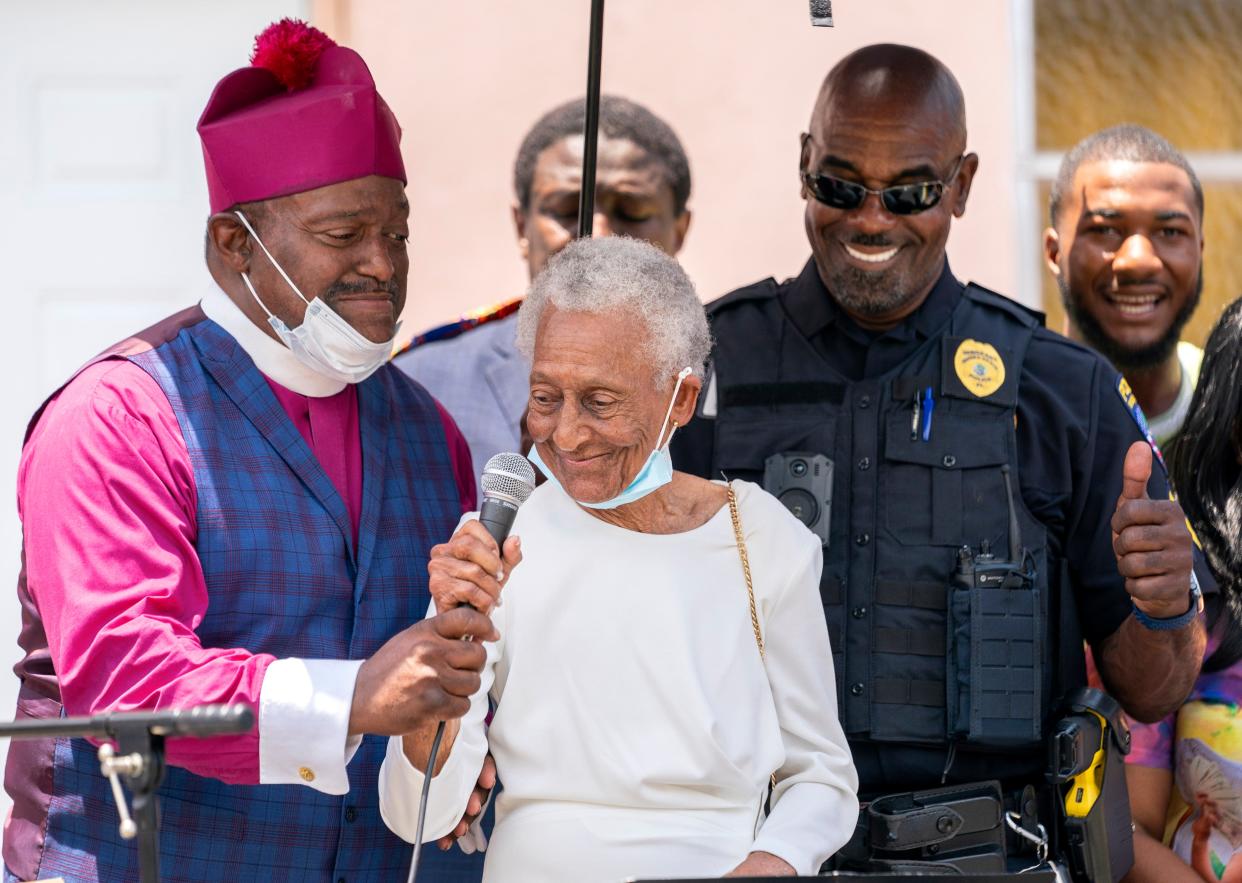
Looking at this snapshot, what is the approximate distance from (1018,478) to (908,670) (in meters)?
0.50

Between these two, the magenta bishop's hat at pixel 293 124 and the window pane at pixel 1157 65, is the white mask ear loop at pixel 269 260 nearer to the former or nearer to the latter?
the magenta bishop's hat at pixel 293 124

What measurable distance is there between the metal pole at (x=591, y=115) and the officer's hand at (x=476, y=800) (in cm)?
124

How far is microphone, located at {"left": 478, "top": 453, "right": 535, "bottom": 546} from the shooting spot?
2826 millimetres

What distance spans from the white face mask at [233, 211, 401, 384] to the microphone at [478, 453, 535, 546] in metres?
0.71

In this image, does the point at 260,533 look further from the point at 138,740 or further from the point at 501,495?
the point at 138,740

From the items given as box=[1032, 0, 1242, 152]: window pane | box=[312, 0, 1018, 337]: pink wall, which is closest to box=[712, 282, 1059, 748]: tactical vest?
box=[312, 0, 1018, 337]: pink wall

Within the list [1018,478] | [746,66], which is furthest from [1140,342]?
[746,66]

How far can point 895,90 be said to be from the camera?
4117 mm

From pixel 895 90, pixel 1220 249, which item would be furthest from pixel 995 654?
pixel 1220 249

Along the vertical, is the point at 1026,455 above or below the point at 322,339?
below

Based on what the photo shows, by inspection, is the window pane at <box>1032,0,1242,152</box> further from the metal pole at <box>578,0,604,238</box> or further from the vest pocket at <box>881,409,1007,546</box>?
the metal pole at <box>578,0,604,238</box>

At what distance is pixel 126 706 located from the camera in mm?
2973

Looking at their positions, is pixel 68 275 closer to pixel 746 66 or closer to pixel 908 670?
pixel 746 66

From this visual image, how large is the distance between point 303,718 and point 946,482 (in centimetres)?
164
